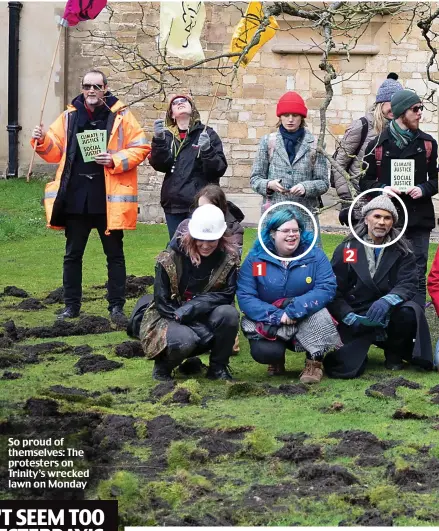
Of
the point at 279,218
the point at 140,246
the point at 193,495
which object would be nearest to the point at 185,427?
the point at 193,495

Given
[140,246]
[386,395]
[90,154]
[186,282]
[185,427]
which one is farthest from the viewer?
[140,246]

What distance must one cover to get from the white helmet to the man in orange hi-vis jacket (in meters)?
2.51

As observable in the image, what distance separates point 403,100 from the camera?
1002 centimetres

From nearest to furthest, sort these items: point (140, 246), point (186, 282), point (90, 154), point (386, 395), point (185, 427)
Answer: point (185, 427)
point (386, 395)
point (186, 282)
point (90, 154)
point (140, 246)

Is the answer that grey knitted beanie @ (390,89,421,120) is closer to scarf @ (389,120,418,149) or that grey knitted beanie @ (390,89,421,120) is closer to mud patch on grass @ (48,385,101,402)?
scarf @ (389,120,418,149)

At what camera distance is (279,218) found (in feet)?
29.7

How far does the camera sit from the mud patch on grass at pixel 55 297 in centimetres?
1296

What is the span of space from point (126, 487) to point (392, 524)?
4.48 ft

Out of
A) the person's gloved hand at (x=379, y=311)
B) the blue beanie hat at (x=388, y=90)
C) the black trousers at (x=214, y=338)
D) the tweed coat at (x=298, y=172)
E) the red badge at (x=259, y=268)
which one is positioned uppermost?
the blue beanie hat at (x=388, y=90)

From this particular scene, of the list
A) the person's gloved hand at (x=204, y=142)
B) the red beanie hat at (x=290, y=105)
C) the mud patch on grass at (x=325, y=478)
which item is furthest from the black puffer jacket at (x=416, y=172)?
the mud patch on grass at (x=325, y=478)

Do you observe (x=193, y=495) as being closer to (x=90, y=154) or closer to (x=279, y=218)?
(x=279, y=218)

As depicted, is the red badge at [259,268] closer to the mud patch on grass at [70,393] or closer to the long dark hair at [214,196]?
the long dark hair at [214,196]

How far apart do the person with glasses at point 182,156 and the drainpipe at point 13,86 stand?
13232 millimetres

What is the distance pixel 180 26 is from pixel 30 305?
3690 millimetres
